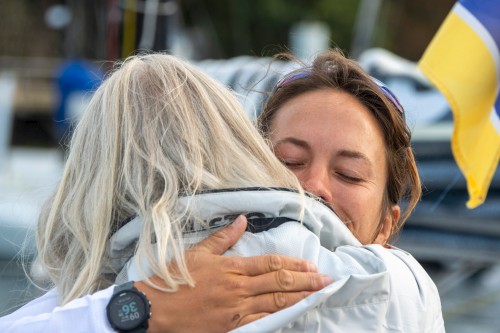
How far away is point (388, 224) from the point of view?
2.44 meters

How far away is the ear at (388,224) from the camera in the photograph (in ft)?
7.96

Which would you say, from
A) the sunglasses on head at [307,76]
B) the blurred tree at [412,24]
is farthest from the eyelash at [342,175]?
the blurred tree at [412,24]

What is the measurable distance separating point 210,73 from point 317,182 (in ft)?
Result: 9.90

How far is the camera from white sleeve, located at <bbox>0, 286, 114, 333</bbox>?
1.78 m

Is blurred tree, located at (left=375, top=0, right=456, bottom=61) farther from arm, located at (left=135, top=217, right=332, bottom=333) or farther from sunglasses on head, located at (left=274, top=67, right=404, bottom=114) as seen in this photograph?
arm, located at (left=135, top=217, right=332, bottom=333)

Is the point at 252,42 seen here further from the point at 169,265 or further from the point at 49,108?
the point at 169,265

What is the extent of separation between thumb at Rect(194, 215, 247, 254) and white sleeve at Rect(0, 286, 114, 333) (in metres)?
0.19

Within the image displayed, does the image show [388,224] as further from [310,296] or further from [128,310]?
[128,310]

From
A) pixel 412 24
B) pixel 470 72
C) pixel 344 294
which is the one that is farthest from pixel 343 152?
pixel 412 24

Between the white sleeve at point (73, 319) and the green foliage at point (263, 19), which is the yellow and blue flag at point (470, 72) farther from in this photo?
the green foliage at point (263, 19)

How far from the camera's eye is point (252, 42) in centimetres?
2919

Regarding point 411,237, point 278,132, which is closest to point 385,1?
point 411,237

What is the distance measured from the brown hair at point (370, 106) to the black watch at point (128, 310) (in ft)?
2.23

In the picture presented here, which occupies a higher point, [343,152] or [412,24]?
[343,152]
